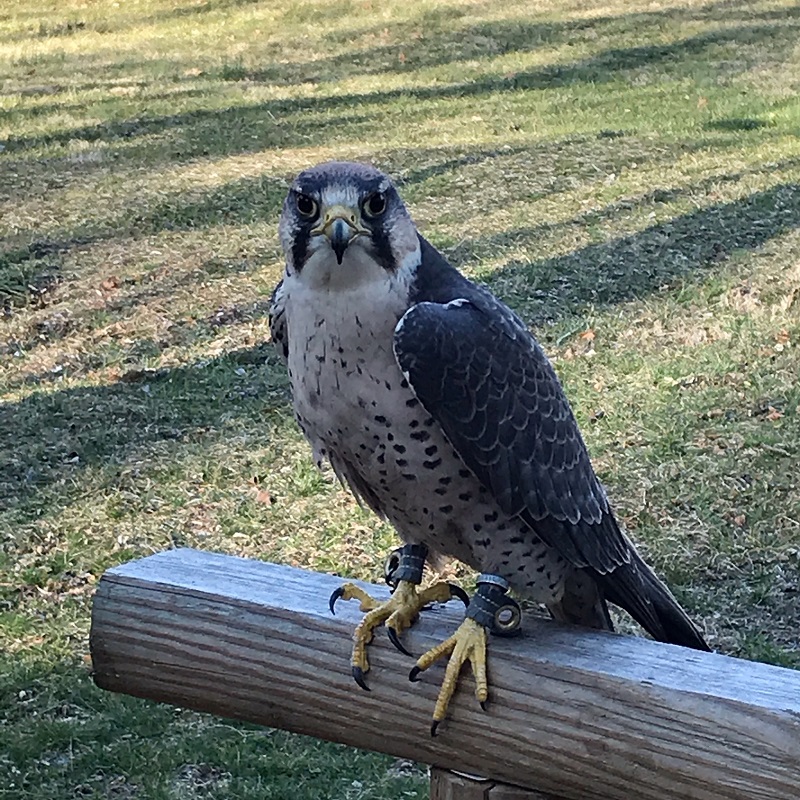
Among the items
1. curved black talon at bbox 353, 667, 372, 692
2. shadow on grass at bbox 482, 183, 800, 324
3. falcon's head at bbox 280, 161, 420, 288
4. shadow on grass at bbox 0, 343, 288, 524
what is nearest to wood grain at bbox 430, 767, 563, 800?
curved black talon at bbox 353, 667, 372, 692

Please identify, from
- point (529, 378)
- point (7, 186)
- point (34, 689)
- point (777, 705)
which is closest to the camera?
point (777, 705)

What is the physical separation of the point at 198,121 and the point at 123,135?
2.65 ft

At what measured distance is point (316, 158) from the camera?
34.5ft

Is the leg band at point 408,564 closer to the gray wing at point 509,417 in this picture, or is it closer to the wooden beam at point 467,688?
the wooden beam at point 467,688

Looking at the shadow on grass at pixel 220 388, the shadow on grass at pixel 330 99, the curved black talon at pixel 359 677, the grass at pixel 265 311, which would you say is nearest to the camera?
the curved black talon at pixel 359 677

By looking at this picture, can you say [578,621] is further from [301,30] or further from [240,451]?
[301,30]

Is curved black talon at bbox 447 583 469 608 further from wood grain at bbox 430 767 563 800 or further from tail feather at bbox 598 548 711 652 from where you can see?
wood grain at bbox 430 767 563 800

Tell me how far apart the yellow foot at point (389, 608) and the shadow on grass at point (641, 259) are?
4360 mm

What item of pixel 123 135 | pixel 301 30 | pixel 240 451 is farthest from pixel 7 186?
pixel 301 30

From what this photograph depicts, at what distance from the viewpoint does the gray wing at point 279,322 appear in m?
2.52

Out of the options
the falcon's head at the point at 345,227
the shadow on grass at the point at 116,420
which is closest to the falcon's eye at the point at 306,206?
the falcon's head at the point at 345,227

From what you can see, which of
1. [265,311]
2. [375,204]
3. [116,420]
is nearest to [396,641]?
[375,204]

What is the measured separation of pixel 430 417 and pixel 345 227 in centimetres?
38

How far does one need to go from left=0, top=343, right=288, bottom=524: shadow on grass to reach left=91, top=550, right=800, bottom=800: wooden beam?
9.89ft
